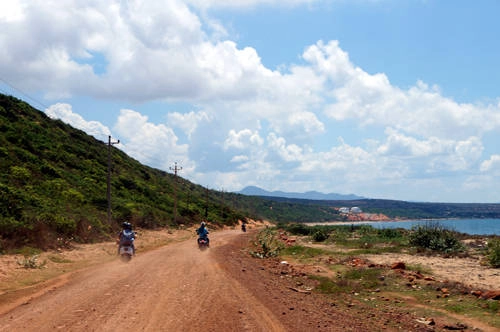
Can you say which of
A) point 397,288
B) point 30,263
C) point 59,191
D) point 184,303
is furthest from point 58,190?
point 397,288

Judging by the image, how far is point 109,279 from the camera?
1460cm

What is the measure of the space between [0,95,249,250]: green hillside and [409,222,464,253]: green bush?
2244cm

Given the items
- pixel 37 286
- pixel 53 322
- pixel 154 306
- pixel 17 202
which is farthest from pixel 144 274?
pixel 17 202

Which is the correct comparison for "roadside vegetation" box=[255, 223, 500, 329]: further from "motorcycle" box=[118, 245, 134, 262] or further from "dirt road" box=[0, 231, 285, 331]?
"motorcycle" box=[118, 245, 134, 262]

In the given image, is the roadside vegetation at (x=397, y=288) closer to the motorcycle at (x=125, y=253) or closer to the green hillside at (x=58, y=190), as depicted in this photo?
the motorcycle at (x=125, y=253)

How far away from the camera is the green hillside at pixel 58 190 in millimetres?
24562

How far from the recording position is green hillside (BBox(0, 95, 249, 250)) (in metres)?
24.6

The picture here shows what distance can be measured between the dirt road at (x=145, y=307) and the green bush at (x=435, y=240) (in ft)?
57.2

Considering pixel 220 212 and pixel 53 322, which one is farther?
pixel 220 212

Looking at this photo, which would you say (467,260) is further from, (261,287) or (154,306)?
(154,306)

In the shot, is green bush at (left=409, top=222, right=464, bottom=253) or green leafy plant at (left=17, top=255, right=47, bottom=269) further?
green bush at (left=409, top=222, right=464, bottom=253)

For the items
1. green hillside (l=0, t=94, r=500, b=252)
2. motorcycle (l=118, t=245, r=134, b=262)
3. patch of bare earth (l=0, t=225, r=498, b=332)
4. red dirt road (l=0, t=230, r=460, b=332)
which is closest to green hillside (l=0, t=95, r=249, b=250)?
green hillside (l=0, t=94, r=500, b=252)

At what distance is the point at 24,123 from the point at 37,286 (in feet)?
156

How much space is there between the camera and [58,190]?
37594 mm
